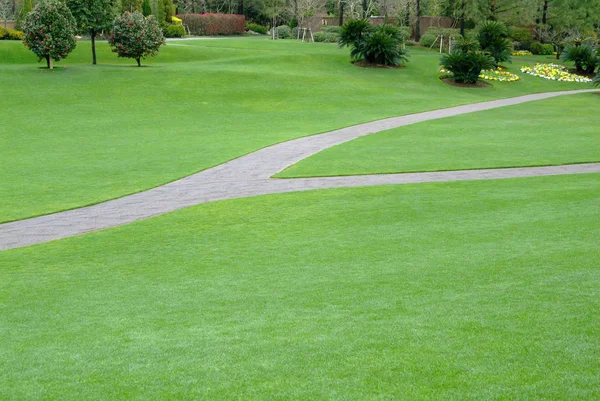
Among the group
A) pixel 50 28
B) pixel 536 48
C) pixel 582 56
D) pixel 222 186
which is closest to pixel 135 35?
pixel 50 28

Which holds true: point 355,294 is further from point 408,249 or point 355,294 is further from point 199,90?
point 199,90

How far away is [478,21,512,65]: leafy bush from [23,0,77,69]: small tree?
88.4 feet

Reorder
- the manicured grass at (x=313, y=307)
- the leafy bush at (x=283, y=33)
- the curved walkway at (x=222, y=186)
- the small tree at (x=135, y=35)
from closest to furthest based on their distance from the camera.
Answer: the manicured grass at (x=313, y=307) → the curved walkway at (x=222, y=186) → the small tree at (x=135, y=35) → the leafy bush at (x=283, y=33)

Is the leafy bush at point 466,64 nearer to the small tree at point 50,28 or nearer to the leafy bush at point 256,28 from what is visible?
the small tree at point 50,28

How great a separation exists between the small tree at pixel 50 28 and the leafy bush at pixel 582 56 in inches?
1293

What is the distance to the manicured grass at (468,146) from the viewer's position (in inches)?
693

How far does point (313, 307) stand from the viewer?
7.25 metres

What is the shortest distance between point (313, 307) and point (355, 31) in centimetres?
3769

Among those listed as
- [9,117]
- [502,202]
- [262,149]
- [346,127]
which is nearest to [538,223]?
[502,202]

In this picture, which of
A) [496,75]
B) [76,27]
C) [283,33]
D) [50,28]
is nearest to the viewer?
[50,28]

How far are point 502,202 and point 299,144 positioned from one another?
8999 mm

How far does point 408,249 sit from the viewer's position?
9.89 meters

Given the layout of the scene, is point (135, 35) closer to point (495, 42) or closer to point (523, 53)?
point (495, 42)

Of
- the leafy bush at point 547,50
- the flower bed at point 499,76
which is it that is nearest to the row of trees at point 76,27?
the flower bed at point 499,76
